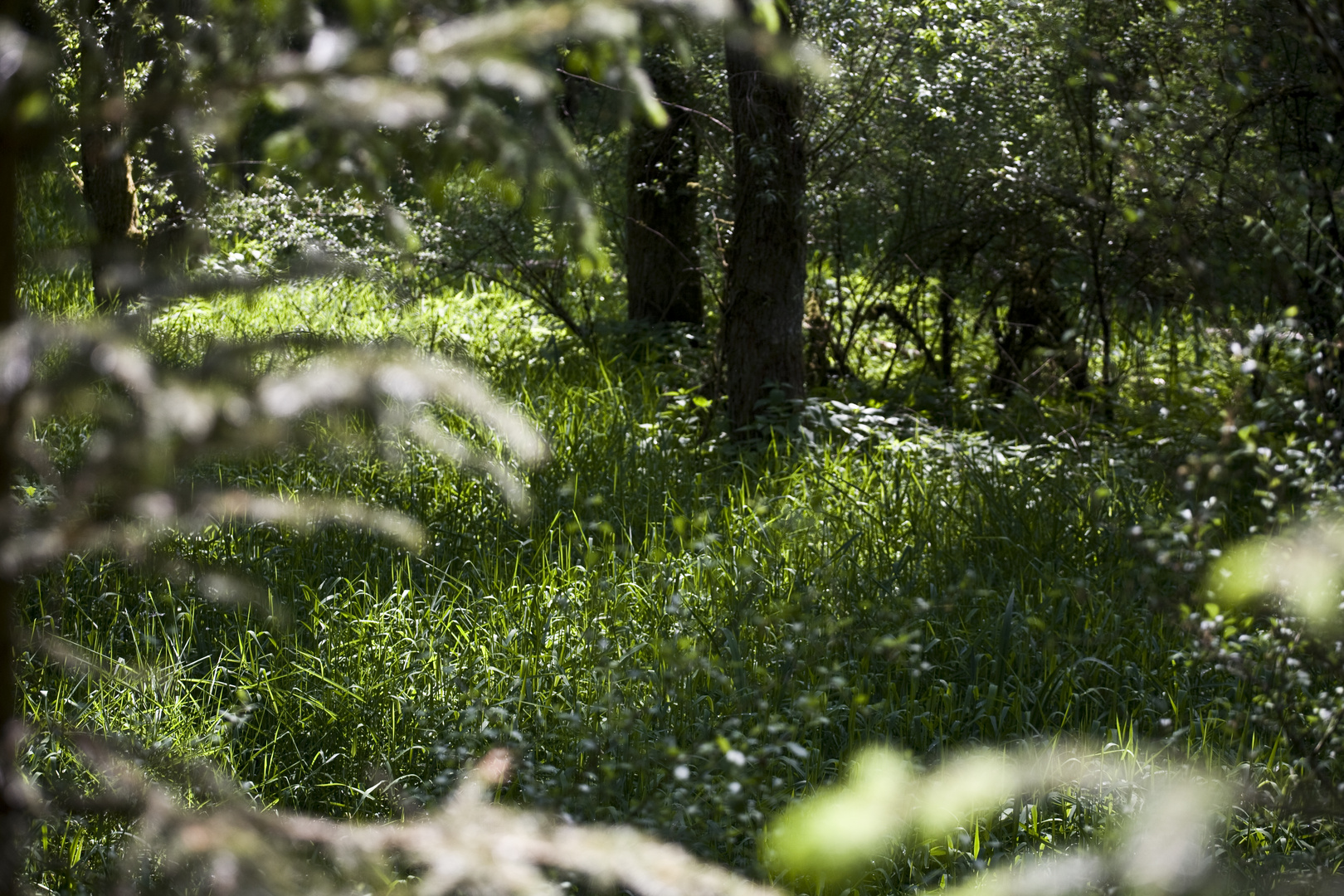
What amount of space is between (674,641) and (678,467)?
1.77m

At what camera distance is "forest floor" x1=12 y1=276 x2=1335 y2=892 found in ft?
9.86

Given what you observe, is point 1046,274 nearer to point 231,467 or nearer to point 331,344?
point 231,467

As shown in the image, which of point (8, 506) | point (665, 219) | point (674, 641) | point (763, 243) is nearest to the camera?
point (8, 506)

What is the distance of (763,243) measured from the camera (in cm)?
598

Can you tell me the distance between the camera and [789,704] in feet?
11.4

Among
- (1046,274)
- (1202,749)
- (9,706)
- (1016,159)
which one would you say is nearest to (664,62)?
(1016,159)

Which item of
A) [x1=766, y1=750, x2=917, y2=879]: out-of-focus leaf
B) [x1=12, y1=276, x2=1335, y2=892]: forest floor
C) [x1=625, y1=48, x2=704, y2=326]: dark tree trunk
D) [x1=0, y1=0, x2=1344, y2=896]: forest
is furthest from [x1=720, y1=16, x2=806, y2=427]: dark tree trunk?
[x1=766, y1=750, x2=917, y2=879]: out-of-focus leaf

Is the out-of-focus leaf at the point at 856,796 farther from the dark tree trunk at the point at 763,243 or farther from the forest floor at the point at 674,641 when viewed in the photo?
the dark tree trunk at the point at 763,243

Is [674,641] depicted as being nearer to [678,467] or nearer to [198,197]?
[678,467]

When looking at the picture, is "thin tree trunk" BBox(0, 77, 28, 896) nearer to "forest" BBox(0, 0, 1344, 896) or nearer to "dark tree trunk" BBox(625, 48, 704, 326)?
"forest" BBox(0, 0, 1344, 896)

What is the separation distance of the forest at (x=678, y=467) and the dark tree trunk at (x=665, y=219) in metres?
0.06

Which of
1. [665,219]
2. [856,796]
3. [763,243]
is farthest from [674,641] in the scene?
[665,219]

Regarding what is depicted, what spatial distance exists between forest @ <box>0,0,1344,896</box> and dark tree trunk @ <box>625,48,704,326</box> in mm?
57

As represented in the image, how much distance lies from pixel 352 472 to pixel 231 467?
563 mm
